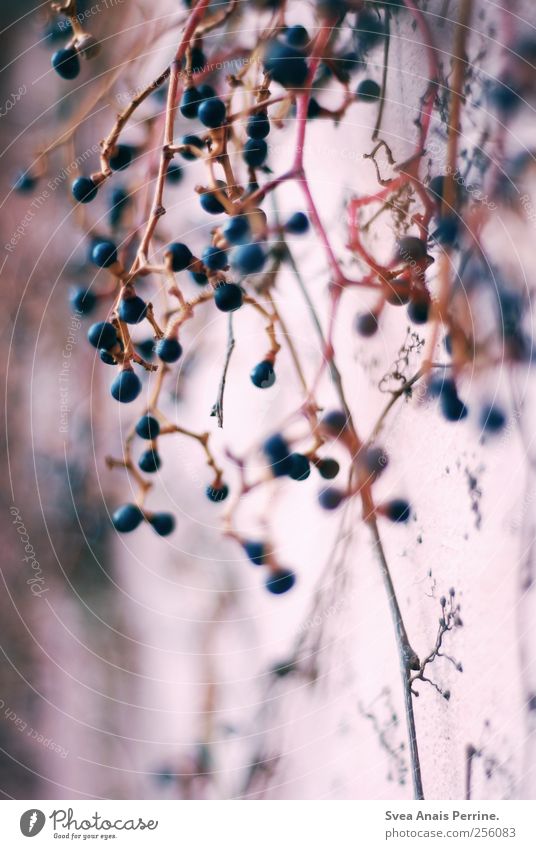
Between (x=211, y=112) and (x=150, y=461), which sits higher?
(x=211, y=112)

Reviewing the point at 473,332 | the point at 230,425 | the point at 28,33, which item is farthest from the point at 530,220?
the point at 28,33

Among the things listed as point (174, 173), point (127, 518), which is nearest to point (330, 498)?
point (127, 518)

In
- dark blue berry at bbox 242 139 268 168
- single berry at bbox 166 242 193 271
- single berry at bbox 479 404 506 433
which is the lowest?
single berry at bbox 479 404 506 433

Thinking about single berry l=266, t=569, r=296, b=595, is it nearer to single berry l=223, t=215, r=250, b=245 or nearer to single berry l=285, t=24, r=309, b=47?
single berry l=223, t=215, r=250, b=245

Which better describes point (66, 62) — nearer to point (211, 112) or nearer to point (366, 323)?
point (211, 112)

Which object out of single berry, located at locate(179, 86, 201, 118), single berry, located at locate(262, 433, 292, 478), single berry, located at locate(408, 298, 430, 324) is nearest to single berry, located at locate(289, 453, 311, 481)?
single berry, located at locate(262, 433, 292, 478)

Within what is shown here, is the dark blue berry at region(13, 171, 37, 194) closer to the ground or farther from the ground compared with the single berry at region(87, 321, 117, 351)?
farther from the ground
